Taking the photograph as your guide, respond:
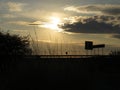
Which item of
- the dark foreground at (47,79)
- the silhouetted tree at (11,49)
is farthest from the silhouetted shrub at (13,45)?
the dark foreground at (47,79)

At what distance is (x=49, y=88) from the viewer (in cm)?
2969

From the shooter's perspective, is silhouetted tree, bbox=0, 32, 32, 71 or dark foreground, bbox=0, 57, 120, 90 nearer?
dark foreground, bbox=0, 57, 120, 90

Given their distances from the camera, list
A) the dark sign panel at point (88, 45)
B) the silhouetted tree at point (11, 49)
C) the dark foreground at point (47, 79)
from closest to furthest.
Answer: the dark foreground at point (47, 79) < the silhouetted tree at point (11, 49) < the dark sign panel at point (88, 45)

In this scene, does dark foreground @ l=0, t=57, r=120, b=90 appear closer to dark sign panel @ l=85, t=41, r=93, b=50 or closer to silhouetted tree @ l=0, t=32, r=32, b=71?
silhouetted tree @ l=0, t=32, r=32, b=71

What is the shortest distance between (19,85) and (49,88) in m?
2.36

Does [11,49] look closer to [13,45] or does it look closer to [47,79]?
[13,45]

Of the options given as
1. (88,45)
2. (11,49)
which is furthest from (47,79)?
(88,45)

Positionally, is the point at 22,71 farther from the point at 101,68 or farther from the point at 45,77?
the point at 101,68

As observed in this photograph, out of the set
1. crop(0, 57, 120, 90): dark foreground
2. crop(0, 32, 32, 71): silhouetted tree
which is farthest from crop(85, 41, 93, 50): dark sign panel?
crop(0, 57, 120, 90): dark foreground

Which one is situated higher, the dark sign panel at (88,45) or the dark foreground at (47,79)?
the dark sign panel at (88,45)

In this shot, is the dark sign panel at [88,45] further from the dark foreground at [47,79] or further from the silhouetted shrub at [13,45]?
the dark foreground at [47,79]

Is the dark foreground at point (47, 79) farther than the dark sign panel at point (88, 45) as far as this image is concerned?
No

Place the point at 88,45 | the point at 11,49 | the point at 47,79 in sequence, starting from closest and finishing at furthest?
the point at 47,79 < the point at 11,49 < the point at 88,45

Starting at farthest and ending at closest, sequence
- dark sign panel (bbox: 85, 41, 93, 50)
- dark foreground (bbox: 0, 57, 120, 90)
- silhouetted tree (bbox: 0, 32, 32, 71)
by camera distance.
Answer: dark sign panel (bbox: 85, 41, 93, 50)
silhouetted tree (bbox: 0, 32, 32, 71)
dark foreground (bbox: 0, 57, 120, 90)
